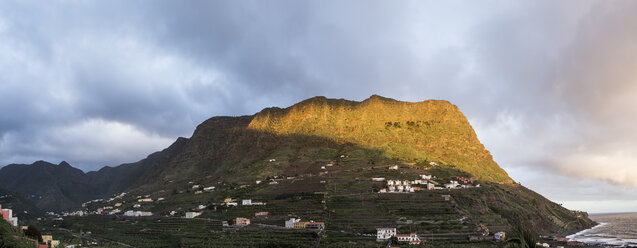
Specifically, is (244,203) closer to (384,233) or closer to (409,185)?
(384,233)

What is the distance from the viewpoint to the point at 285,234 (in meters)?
64.1

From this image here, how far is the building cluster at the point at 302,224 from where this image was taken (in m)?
66.9

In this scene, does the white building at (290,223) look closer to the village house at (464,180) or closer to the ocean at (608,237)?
the village house at (464,180)

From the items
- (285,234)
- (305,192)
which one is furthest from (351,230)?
(305,192)

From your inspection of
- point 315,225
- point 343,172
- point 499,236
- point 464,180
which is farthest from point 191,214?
point 464,180

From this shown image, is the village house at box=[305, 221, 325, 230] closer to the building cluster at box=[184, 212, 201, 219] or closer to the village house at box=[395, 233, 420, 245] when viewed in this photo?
the village house at box=[395, 233, 420, 245]

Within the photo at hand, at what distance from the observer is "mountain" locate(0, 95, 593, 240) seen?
7556cm

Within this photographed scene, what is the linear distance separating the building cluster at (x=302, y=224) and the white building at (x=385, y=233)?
10337mm

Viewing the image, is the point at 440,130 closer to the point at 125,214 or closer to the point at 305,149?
the point at 305,149

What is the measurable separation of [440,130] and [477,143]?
14725 millimetres

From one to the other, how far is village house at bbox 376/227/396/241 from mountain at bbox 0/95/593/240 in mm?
3111

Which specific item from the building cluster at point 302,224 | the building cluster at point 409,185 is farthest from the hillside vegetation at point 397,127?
the building cluster at point 302,224

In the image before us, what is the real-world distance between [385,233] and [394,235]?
1482 millimetres

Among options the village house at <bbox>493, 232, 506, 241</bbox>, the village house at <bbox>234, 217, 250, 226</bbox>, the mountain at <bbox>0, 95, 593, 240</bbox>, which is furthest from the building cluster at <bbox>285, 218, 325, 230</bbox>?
the village house at <bbox>493, 232, 506, 241</bbox>
